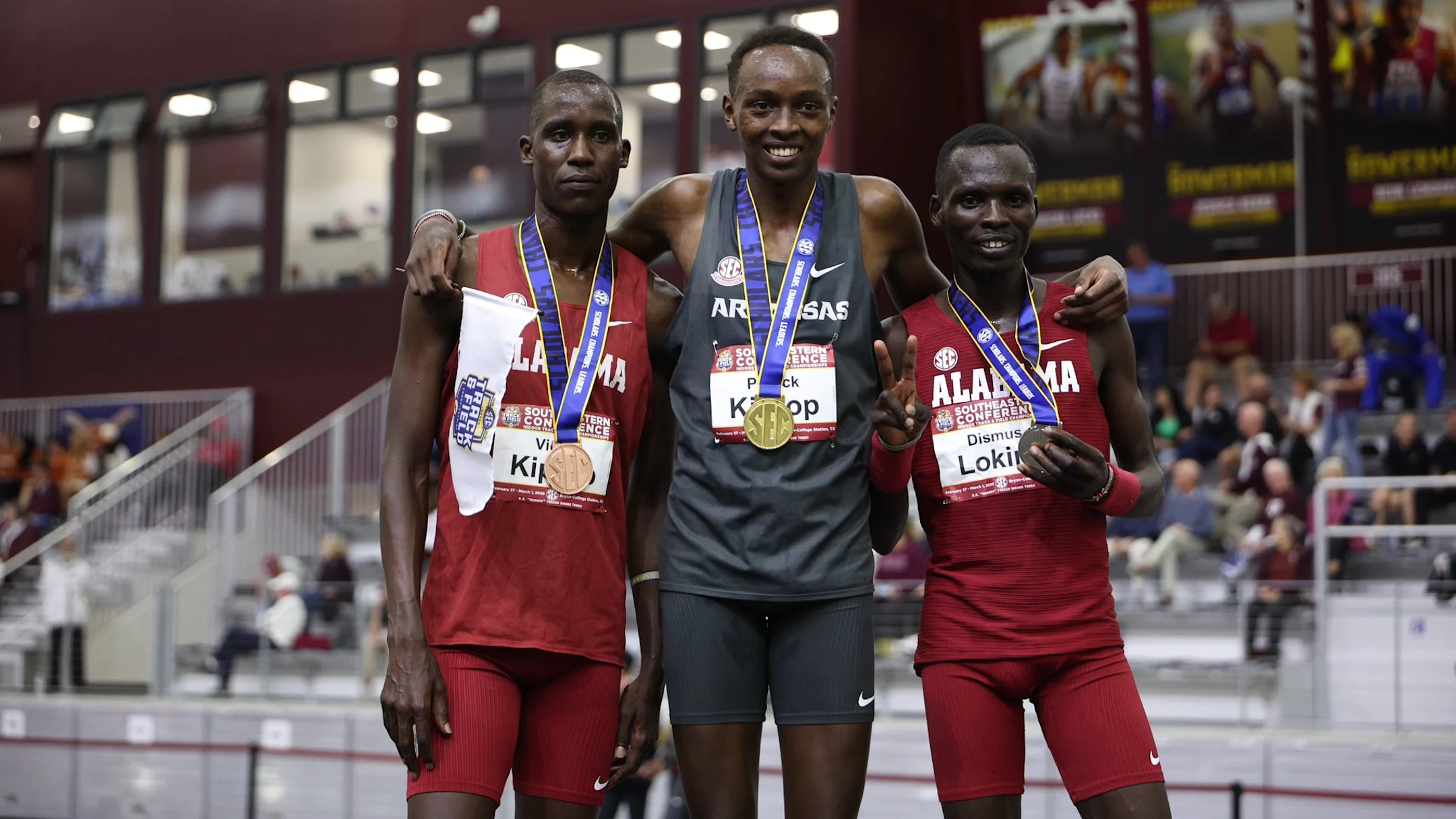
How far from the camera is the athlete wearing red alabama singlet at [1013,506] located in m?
3.83

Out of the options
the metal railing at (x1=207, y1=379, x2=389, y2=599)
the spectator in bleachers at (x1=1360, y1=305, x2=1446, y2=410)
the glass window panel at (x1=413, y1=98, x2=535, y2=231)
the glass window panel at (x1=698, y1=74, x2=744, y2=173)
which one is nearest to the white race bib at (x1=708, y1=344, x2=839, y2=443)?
the spectator in bleachers at (x1=1360, y1=305, x2=1446, y2=410)

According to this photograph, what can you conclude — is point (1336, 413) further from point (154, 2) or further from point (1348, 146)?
point (154, 2)

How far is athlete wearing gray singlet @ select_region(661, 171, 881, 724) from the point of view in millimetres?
3602

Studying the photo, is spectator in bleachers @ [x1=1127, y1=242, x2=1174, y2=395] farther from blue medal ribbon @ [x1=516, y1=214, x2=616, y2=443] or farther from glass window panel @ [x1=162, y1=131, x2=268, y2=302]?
blue medal ribbon @ [x1=516, y1=214, x2=616, y2=443]

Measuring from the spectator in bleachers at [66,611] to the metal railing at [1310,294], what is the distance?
1075 cm

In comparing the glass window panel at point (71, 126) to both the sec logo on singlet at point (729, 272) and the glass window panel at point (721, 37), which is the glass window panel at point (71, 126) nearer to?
the glass window panel at point (721, 37)

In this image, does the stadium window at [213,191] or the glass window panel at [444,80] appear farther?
the stadium window at [213,191]

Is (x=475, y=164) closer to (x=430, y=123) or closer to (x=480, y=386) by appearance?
(x=430, y=123)

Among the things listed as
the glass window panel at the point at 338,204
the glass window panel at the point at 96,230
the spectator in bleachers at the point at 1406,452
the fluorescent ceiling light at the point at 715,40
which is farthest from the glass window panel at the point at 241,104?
the spectator in bleachers at the point at 1406,452

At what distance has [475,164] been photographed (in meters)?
18.9

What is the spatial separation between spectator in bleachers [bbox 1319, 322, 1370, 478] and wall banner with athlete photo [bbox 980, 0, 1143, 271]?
13.0 feet

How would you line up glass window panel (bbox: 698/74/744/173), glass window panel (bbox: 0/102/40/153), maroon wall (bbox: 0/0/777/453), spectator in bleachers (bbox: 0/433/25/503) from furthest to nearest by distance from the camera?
glass window panel (bbox: 0/102/40/153), maroon wall (bbox: 0/0/777/453), spectator in bleachers (bbox: 0/433/25/503), glass window panel (bbox: 698/74/744/173)

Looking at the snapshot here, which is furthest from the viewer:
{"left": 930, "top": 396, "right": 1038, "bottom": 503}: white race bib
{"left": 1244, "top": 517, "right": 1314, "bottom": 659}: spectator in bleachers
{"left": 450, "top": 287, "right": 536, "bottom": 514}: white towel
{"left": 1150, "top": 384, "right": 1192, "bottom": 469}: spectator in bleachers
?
{"left": 1150, "top": 384, "right": 1192, "bottom": 469}: spectator in bleachers

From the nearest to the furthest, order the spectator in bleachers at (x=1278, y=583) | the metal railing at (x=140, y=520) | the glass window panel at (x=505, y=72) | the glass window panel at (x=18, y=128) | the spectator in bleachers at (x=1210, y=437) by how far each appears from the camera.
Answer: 1. the spectator in bleachers at (x=1278, y=583)
2. the spectator in bleachers at (x=1210, y=437)
3. the metal railing at (x=140, y=520)
4. the glass window panel at (x=505, y=72)
5. the glass window panel at (x=18, y=128)
